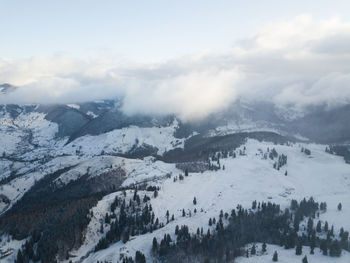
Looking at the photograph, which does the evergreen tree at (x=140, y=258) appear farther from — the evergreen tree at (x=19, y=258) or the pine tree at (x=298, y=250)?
the pine tree at (x=298, y=250)

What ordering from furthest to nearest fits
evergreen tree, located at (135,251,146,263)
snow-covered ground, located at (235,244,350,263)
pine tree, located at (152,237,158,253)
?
pine tree, located at (152,237,158,253), evergreen tree, located at (135,251,146,263), snow-covered ground, located at (235,244,350,263)

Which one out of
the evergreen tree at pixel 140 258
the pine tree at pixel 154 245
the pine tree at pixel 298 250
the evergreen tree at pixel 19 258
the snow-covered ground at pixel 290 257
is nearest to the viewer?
the snow-covered ground at pixel 290 257

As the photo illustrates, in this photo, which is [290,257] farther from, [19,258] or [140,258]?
[19,258]

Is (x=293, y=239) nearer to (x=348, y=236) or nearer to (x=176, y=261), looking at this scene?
(x=348, y=236)

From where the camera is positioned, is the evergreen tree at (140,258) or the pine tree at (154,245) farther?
the pine tree at (154,245)

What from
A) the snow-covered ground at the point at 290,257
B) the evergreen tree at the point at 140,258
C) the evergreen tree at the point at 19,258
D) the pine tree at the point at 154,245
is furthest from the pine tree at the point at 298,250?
the evergreen tree at the point at 19,258

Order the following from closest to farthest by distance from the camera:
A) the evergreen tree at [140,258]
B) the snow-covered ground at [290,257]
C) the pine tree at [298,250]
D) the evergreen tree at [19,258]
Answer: the snow-covered ground at [290,257], the evergreen tree at [140,258], the pine tree at [298,250], the evergreen tree at [19,258]

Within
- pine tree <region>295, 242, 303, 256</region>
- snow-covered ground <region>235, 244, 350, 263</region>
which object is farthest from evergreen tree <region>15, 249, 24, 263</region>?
pine tree <region>295, 242, 303, 256</region>

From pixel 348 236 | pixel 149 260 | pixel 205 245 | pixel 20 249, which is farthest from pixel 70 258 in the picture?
pixel 348 236

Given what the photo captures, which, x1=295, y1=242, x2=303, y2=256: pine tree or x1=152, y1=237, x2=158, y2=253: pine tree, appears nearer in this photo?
x1=295, y1=242, x2=303, y2=256: pine tree

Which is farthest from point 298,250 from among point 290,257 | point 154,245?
point 154,245

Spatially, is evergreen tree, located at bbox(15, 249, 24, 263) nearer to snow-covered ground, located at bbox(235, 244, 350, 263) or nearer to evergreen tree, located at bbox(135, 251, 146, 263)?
evergreen tree, located at bbox(135, 251, 146, 263)
